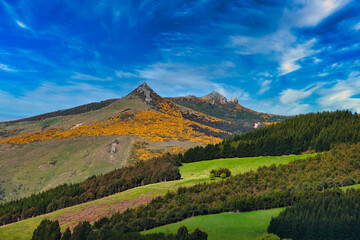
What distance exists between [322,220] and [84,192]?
56478mm

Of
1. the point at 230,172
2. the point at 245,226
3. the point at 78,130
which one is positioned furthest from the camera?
the point at 78,130

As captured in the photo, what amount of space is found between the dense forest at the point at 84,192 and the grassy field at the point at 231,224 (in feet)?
101

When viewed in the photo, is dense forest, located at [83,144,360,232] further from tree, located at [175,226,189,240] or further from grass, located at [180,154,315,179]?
tree, located at [175,226,189,240]

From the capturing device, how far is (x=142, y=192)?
168 feet

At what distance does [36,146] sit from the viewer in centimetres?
11256

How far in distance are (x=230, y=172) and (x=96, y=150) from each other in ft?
219

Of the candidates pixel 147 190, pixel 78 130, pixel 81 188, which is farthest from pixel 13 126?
pixel 147 190

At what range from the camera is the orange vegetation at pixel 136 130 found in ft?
412

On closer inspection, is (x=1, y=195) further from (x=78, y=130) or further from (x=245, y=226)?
(x=245, y=226)

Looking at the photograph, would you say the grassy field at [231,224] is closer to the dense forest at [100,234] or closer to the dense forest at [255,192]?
the dense forest at [255,192]

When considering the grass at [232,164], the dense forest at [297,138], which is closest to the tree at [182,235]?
the grass at [232,164]

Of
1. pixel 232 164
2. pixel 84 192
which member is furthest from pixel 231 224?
pixel 84 192

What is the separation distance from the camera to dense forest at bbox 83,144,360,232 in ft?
109

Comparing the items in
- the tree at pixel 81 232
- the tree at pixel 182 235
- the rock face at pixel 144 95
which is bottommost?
the tree at pixel 81 232
